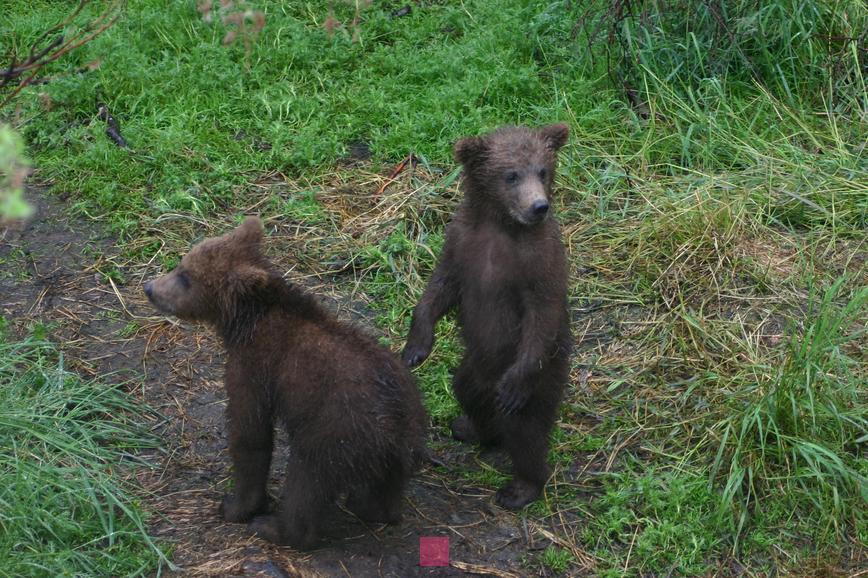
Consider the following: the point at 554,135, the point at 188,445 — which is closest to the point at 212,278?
the point at 188,445

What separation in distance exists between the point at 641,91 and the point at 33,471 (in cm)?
474

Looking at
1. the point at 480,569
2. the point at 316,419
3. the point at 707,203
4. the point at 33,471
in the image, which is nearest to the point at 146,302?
the point at 33,471

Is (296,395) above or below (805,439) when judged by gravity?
above

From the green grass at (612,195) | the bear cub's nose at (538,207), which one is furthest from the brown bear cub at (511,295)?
the green grass at (612,195)

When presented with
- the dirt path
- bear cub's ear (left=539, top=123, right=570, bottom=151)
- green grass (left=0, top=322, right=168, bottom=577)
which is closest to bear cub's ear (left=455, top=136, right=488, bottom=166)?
Result: bear cub's ear (left=539, top=123, right=570, bottom=151)

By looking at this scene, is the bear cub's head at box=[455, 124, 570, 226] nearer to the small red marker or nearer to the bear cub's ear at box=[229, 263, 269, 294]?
the bear cub's ear at box=[229, 263, 269, 294]

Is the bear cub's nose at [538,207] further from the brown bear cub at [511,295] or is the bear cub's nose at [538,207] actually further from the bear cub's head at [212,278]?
the bear cub's head at [212,278]

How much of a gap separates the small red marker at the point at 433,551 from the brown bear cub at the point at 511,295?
0.46 m

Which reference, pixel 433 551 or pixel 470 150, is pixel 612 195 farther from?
pixel 433 551

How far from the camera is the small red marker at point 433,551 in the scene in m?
4.95

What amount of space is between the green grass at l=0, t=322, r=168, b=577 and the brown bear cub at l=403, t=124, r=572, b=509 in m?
1.48

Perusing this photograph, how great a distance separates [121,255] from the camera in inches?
276

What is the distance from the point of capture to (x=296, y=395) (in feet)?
15.4

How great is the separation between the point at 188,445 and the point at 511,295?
1.82 meters
